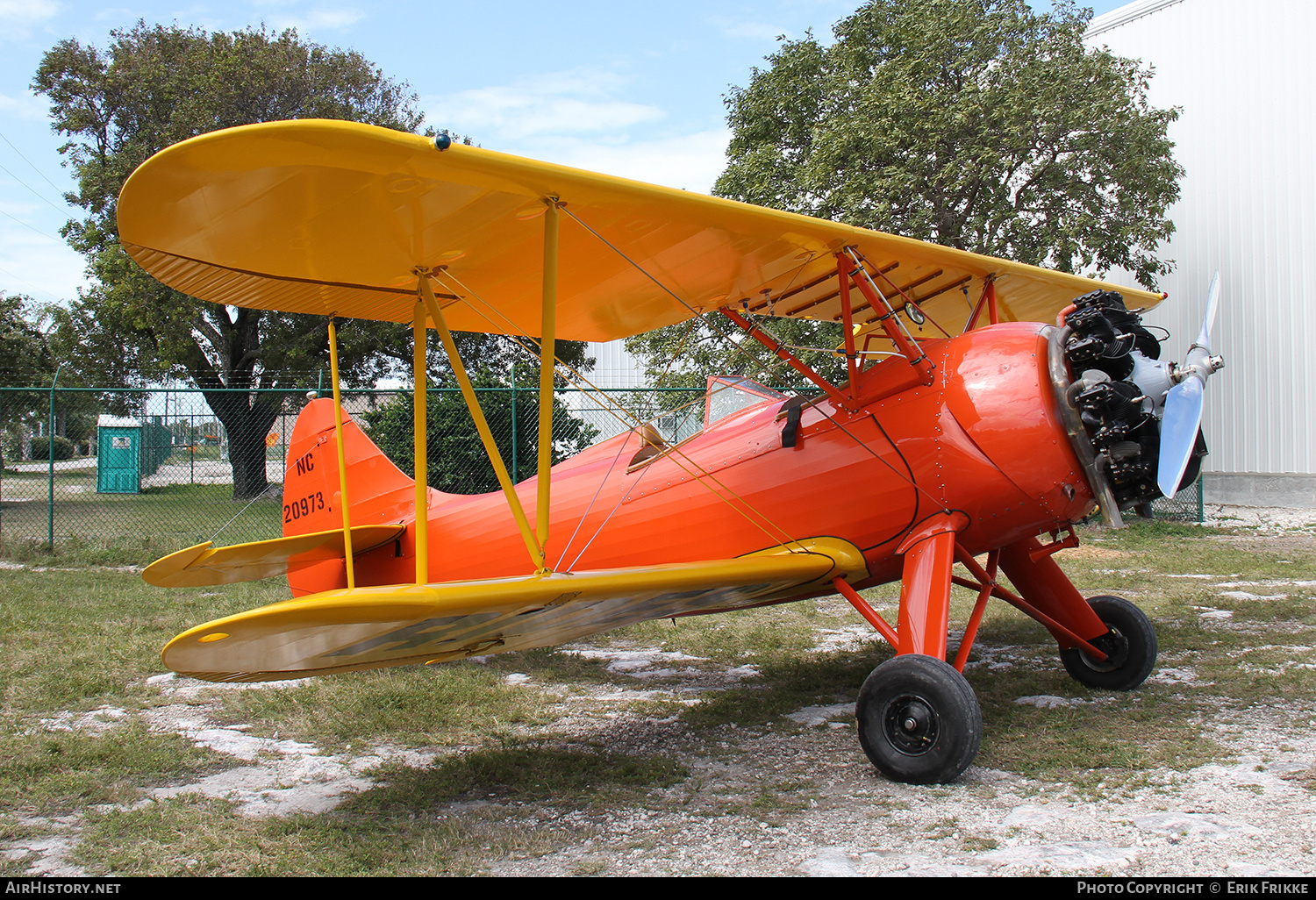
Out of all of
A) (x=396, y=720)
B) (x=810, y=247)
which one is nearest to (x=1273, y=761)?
(x=810, y=247)

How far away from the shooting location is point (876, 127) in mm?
12672

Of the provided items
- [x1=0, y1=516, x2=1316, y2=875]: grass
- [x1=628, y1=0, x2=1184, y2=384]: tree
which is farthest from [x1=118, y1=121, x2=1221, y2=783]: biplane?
[x1=628, y1=0, x2=1184, y2=384]: tree

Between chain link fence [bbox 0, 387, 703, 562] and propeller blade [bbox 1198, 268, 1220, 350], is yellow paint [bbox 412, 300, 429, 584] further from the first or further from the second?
chain link fence [bbox 0, 387, 703, 562]

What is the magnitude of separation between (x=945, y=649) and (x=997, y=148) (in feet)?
36.9

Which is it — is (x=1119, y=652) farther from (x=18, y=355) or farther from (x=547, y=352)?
(x=18, y=355)

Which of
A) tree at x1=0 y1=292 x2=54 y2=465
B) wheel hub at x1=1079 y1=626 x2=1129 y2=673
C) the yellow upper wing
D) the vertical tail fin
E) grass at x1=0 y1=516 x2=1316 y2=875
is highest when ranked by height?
tree at x1=0 y1=292 x2=54 y2=465

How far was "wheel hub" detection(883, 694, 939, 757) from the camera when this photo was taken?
11.3 feet

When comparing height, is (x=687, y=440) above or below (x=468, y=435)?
below

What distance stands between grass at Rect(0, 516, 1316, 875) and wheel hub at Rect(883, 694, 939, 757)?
210 millimetres

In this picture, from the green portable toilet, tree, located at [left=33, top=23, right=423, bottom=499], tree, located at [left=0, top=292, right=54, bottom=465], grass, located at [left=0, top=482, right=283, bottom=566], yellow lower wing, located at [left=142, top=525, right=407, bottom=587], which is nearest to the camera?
yellow lower wing, located at [left=142, top=525, right=407, bottom=587]

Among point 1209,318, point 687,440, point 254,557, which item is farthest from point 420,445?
point 1209,318

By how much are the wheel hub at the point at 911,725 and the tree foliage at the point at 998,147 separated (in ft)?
33.0

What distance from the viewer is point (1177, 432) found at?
12.0 ft

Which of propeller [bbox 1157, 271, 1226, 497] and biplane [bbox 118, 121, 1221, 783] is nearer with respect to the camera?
biplane [bbox 118, 121, 1221, 783]
